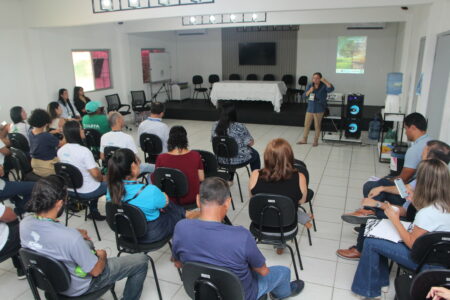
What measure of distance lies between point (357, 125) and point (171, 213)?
18.2 feet

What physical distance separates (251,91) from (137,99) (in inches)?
127

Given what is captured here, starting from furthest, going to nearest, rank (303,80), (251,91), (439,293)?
(303,80)
(251,91)
(439,293)

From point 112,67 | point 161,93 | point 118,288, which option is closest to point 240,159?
point 118,288

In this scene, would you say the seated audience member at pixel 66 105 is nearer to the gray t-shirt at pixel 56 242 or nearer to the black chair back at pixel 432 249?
the gray t-shirt at pixel 56 242

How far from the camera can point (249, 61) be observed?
11.6 m

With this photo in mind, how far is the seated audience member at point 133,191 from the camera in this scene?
2.48 meters

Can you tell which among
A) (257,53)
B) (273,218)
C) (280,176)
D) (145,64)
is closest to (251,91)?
(257,53)

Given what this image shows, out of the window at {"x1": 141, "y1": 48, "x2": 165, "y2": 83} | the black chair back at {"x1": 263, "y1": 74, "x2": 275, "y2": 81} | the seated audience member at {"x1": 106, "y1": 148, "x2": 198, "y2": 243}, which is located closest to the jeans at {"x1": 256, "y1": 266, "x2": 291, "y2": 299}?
the seated audience member at {"x1": 106, "y1": 148, "x2": 198, "y2": 243}

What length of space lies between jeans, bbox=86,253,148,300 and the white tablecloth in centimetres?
759

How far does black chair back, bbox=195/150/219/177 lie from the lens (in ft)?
12.7

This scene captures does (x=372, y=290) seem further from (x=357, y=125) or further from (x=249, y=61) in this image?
(x=249, y=61)

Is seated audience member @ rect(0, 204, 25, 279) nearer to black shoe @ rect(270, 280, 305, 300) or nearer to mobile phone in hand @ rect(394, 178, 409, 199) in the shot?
black shoe @ rect(270, 280, 305, 300)

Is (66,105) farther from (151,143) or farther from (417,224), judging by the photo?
(417,224)

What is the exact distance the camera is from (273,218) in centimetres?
270
